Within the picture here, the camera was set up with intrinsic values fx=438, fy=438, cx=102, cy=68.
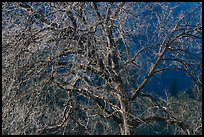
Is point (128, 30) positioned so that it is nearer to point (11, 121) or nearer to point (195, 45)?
point (195, 45)

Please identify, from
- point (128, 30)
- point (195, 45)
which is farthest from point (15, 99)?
point (195, 45)

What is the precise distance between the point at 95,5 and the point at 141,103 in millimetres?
2084

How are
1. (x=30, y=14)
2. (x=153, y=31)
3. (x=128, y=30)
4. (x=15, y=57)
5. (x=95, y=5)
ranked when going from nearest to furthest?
(x=15, y=57)
(x=30, y=14)
(x=95, y=5)
(x=128, y=30)
(x=153, y=31)

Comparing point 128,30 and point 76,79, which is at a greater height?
point 128,30

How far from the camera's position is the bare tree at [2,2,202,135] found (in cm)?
566

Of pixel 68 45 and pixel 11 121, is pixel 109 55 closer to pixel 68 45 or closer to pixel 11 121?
pixel 68 45

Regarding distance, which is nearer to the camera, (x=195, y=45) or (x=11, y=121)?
(x=11, y=121)

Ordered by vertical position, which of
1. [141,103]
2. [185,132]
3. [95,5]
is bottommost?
[185,132]

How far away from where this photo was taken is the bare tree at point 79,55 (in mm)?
5656

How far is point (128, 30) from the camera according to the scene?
6914 mm

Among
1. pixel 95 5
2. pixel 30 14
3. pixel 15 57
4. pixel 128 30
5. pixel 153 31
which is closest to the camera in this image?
pixel 15 57

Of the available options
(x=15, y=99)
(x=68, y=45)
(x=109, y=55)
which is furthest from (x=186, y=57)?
(x=15, y=99)

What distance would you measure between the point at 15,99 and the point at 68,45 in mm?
987

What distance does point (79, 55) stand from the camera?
19.3ft
